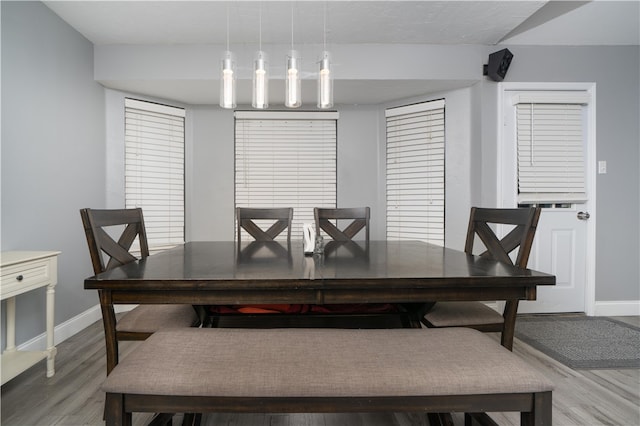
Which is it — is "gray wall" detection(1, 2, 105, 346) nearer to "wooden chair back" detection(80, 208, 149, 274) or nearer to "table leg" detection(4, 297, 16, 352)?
"table leg" detection(4, 297, 16, 352)

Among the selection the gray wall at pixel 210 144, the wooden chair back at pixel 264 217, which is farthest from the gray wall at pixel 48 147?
the wooden chair back at pixel 264 217

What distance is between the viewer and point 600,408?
1736 mm

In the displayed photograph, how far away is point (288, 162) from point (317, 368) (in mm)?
3188

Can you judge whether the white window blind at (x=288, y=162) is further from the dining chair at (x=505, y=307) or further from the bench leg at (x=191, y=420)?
the bench leg at (x=191, y=420)

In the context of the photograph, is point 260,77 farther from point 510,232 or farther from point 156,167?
point 156,167

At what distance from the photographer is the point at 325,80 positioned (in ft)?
6.42

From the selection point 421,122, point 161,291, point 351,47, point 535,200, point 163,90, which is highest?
point 351,47

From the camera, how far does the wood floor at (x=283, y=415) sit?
162cm

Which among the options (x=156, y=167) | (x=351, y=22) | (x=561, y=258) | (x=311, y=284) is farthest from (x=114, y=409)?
(x=561, y=258)

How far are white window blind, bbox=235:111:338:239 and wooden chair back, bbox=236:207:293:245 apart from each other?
4.06 ft

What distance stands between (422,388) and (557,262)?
3.11m

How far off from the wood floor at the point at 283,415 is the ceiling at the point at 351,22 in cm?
251

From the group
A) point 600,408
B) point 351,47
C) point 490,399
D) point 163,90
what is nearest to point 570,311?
point 600,408

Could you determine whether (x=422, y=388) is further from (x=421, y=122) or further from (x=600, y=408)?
(x=421, y=122)
